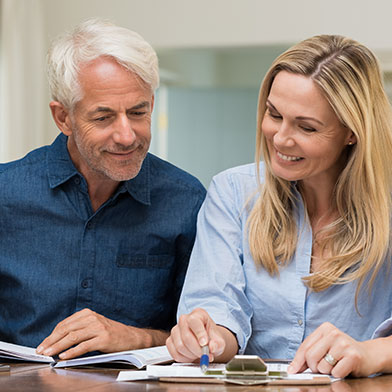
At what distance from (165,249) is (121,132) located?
344 millimetres

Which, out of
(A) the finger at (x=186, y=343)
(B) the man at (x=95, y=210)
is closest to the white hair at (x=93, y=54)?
(B) the man at (x=95, y=210)

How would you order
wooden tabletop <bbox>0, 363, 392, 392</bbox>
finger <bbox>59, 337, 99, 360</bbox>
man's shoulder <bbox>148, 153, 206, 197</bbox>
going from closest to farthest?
wooden tabletop <bbox>0, 363, 392, 392</bbox> < finger <bbox>59, 337, 99, 360</bbox> < man's shoulder <bbox>148, 153, 206, 197</bbox>

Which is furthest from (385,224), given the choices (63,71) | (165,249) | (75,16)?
(75,16)

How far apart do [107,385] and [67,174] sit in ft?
2.67

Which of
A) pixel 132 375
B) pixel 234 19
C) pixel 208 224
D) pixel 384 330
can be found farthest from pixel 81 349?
pixel 234 19

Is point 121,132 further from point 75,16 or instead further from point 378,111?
point 75,16

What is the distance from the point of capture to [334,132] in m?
1.63

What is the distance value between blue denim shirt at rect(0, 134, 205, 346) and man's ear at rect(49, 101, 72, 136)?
0.07 m

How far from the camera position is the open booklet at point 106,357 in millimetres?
1398

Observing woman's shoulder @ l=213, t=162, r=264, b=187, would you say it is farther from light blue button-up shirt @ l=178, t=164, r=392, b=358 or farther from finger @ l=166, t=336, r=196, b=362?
finger @ l=166, t=336, r=196, b=362

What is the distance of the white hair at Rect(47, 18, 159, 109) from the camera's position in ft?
6.00

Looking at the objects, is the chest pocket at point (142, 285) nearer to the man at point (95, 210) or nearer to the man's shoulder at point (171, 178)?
the man at point (95, 210)

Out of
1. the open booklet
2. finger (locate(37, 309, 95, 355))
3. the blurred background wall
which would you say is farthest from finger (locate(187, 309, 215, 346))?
the blurred background wall

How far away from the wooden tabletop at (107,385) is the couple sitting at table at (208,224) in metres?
0.06
